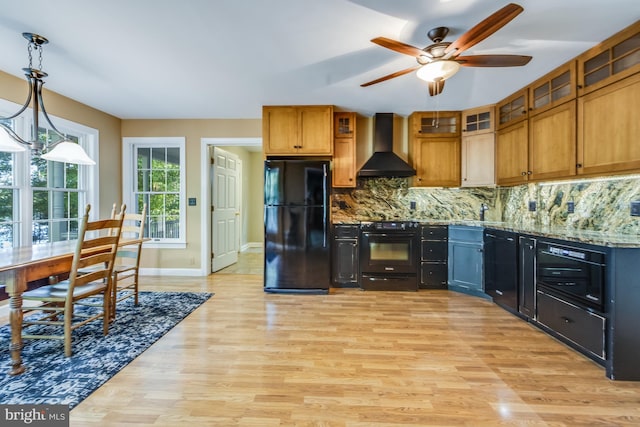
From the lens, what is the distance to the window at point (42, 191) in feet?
9.86

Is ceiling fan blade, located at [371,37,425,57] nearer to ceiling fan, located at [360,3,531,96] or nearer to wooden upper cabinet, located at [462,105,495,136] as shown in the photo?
ceiling fan, located at [360,3,531,96]

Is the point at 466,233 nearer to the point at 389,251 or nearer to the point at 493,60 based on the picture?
the point at 389,251

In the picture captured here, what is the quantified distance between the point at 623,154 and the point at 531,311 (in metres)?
1.48

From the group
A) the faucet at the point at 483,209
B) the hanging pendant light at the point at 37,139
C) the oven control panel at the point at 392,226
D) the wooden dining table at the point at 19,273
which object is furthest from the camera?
the faucet at the point at 483,209

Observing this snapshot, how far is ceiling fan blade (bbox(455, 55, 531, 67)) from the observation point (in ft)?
6.82

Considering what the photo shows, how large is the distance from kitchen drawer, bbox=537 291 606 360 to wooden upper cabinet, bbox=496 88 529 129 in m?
2.05

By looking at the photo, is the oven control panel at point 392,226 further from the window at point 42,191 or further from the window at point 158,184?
the window at point 42,191

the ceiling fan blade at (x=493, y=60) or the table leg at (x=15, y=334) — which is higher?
the ceiling fan blade at (x=493, y=60)

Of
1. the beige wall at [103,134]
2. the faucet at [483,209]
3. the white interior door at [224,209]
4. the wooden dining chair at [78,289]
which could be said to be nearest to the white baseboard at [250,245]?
the white interior door at [224,209]

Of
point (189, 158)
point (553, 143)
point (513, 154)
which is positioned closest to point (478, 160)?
point (513, 154)

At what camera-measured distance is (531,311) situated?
2.62 metres

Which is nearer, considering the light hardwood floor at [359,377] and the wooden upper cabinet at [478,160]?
the light hardwood floor at [359,377]

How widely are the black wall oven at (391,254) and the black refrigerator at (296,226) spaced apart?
0.58 metres

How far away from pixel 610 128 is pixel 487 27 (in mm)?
1488
